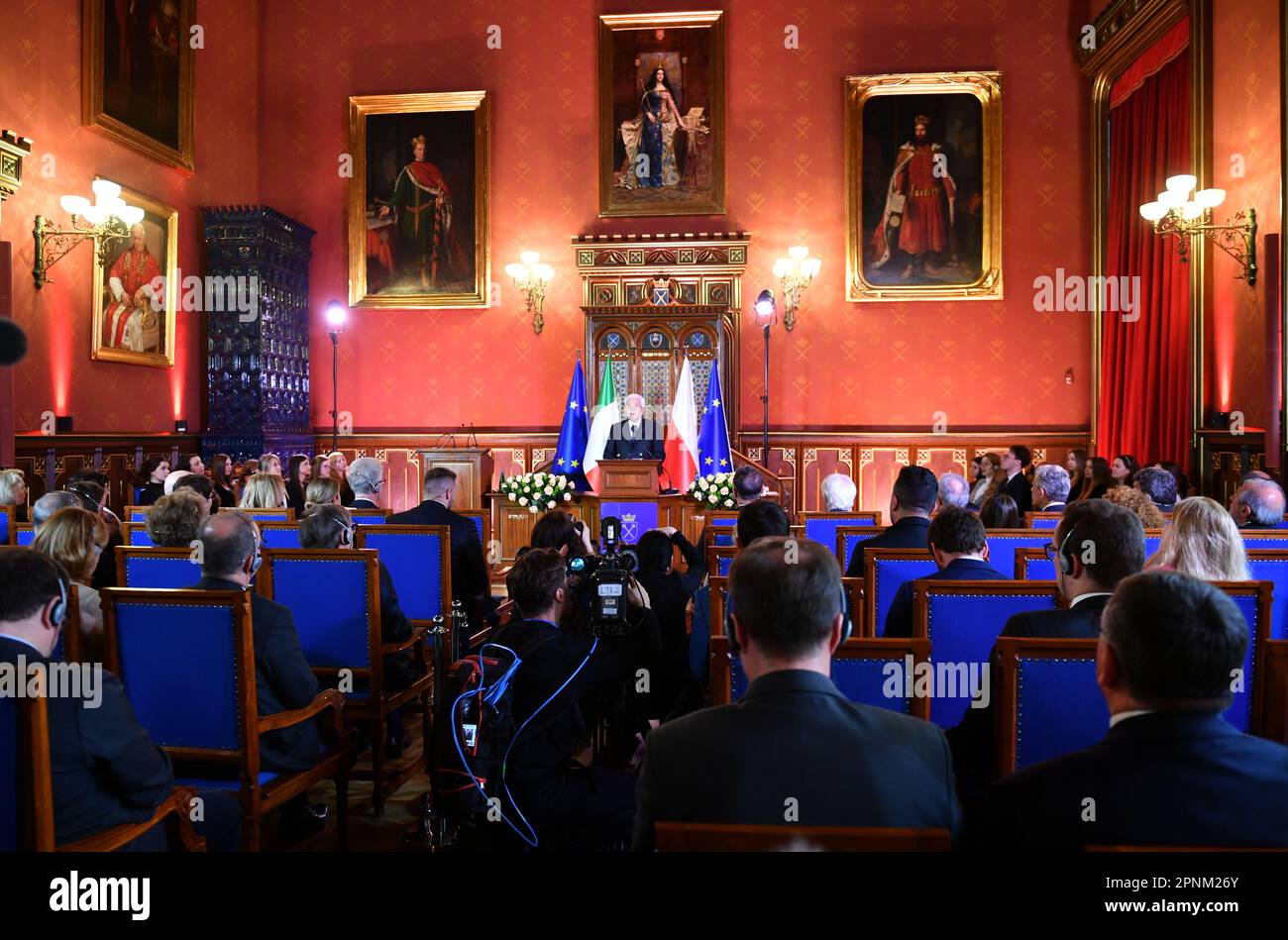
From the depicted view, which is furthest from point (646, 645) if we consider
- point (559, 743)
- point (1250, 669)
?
point (1250, 669)

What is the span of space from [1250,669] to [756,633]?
1.58 m

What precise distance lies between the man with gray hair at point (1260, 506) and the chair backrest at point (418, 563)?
12.3 feet

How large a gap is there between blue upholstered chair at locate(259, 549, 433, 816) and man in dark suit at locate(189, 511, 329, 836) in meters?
0.70

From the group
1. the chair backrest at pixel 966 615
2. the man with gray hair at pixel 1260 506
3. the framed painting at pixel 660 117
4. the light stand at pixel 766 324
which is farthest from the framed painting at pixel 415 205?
the chair backrest at pixel 966 615

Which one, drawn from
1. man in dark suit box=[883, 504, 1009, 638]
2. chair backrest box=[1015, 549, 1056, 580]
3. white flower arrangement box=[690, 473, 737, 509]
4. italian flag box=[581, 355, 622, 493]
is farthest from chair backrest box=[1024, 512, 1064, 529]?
italian flag box=[581, 355, 622, 493]

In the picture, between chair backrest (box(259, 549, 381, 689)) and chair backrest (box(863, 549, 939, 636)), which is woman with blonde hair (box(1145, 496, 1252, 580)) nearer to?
chair backrest (box(863, 549, 939, 636))

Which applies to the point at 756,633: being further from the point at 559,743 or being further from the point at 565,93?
the point at 565,93

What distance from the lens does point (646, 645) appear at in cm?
357

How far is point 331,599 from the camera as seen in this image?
3.82 meters

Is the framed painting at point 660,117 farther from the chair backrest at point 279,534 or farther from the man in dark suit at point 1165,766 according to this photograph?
the man in dark suit at point 1165,766

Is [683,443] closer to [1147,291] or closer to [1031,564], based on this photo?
[1147,291]

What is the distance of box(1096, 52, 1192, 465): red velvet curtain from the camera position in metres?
8.68

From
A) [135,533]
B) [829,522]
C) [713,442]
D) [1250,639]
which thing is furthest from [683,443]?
[1250,639]

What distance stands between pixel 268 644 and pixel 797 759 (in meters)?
2.01
